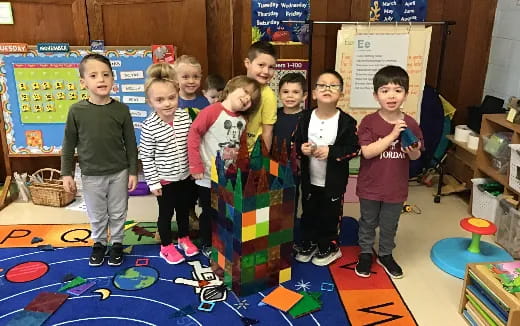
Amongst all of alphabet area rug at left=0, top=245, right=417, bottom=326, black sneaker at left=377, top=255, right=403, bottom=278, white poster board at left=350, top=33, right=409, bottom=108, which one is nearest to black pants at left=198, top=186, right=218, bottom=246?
alphabet area rug at left=0, top=245, right=417, bottom=326

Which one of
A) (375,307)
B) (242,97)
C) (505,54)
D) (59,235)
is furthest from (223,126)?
(505,54)

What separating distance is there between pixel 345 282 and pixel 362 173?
0.56 meters

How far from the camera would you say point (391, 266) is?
2553 millimetres

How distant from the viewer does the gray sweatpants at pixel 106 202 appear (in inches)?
97.7

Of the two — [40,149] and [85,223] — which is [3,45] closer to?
[40,149]

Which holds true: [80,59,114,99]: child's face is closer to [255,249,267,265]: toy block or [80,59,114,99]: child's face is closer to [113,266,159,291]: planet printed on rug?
[113,266,159,291]: planet printed on rug

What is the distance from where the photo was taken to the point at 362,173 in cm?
245

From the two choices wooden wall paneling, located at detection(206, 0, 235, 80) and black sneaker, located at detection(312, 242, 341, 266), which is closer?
black sneaker, located at detection(312, 242, 341, 266)

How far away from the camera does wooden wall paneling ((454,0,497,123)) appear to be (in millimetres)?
3713

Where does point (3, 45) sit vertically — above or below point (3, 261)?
above

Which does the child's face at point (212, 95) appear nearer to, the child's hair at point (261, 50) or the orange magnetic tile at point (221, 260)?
the child's hair at point (261, 50)

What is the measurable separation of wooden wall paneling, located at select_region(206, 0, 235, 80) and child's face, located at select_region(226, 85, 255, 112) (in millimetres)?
1389

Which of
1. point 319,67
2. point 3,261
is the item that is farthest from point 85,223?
point 319,67

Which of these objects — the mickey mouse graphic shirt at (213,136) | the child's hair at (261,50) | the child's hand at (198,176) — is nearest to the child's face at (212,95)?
the child's hair at (261,50)
